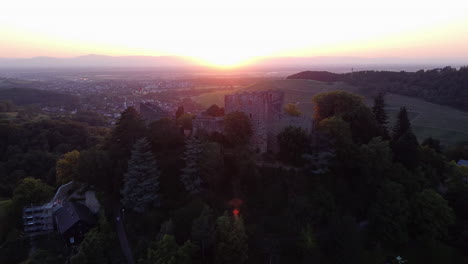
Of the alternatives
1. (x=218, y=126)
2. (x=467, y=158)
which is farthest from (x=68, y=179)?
(x=467, y=158)

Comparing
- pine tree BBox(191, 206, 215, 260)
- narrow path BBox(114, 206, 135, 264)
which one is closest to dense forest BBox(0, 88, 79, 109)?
narrow path BBox(114, 206, 135, 264)

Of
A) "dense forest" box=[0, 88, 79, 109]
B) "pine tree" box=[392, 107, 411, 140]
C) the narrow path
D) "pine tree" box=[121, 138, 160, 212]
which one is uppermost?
"pine tree" box=[392, 107, 411, 140]

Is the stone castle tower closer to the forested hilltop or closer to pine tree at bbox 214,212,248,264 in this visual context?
pine tree at bbox 214,212,248,264

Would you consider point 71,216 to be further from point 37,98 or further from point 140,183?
point 37,98

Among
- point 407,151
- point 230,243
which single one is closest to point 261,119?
point 230,243

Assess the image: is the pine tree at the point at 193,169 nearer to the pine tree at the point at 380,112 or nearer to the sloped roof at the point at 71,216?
the sloped roof at the point at 71,216

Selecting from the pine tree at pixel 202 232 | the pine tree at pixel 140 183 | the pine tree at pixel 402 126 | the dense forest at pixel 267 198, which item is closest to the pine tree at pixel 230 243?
the dense forest at pixel 267 198

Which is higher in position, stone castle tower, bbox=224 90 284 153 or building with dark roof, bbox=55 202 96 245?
stone castle tower, bbox=224 90 284 153

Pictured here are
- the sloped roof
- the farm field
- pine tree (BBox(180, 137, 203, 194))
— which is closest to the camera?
pine tree (BBox(180, 137, 203, 194))
